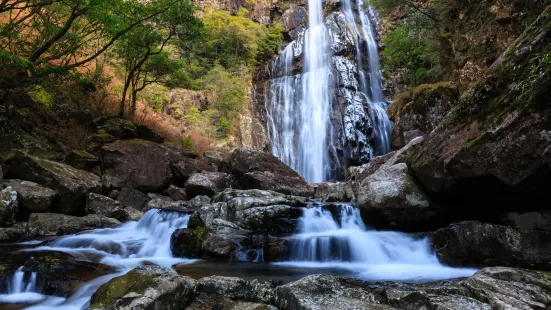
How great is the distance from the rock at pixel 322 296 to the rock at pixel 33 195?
802 centimetres

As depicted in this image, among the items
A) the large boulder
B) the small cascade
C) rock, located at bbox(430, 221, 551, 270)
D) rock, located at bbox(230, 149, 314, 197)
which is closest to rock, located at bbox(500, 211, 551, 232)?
the large boulder

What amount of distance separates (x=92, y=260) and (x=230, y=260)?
2.59 metres

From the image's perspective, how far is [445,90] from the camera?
512 inches

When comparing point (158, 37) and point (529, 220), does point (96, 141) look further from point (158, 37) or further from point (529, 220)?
point (529, 220)

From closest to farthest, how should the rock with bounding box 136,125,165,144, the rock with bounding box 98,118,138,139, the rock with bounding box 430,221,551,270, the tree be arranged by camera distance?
the rock with bounding box 430,221,551,270
the tree
the rock with bounding box 98,118,138,139
the rock with bounding box 136,125,165,144

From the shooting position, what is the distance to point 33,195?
9070 mm

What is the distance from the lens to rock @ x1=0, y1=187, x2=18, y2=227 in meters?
8.38

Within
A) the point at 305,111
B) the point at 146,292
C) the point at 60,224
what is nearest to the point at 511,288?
the point at 146,292

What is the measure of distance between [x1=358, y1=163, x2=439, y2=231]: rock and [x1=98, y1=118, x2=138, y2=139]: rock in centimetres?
1073

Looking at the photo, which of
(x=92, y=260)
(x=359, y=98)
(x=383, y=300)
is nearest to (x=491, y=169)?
(x=383, y=300)

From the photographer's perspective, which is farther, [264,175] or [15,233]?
[264,175]

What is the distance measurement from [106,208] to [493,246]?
9.94 m

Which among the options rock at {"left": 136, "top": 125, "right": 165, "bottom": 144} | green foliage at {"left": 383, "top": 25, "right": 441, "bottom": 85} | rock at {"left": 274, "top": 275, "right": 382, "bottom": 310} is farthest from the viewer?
green foliage at {"left": 383, "top": 25, "right": 441, "bottom": 85}

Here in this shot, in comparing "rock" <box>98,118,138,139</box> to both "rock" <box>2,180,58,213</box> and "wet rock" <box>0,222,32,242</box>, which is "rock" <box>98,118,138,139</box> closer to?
"rock" <box>2,180,58,213</box>
